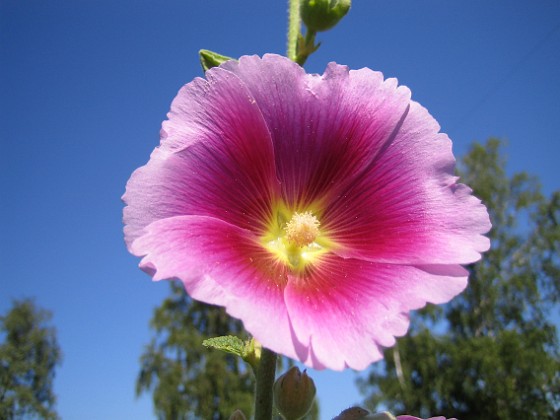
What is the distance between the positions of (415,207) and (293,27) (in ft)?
1.94

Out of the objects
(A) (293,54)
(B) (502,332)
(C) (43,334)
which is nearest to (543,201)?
(B) (502,332)

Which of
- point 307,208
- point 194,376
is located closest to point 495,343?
point 194,376

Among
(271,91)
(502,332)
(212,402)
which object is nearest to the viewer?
(271,91)

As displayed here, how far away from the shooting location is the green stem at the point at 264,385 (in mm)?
1139

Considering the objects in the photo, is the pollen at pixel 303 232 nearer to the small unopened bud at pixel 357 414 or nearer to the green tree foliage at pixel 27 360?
the small unopened bud at pixel 357 414

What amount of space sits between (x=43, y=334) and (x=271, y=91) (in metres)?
25.9

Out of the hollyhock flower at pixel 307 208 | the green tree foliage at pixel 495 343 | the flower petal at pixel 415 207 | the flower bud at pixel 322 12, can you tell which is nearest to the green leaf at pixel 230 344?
the hollyhock flower at pixel 307 208

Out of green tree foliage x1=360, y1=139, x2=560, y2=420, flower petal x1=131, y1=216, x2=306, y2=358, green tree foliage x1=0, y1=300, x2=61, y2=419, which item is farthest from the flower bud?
green tree foliage x1=0, y1=300, x2=61, y2=419

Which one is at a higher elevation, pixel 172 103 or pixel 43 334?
pixel 43 334

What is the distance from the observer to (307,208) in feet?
4.60

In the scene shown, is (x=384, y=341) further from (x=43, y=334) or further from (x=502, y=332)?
(x=43, y=334)

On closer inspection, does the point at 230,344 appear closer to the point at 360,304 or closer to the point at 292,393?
the point at 292,393

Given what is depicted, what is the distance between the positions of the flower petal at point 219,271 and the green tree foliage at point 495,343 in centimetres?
1526

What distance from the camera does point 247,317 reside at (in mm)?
901
